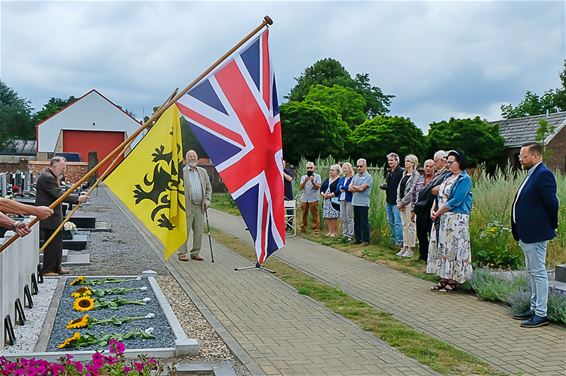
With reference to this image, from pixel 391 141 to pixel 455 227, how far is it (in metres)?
28.4

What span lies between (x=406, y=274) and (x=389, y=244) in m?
3.02

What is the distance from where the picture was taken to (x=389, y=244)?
13.7 metres

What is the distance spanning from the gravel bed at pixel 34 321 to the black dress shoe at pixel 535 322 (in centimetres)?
540

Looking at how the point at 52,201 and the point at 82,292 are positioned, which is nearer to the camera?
the point at 82,292

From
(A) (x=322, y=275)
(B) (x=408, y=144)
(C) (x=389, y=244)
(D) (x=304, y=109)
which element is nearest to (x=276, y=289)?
(A) (x=322, y=275)

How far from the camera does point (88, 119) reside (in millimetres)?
61781

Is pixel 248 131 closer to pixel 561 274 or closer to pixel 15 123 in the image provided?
pixel 561 274

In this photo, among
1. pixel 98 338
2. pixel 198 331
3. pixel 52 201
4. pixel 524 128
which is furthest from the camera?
pixel 524 128

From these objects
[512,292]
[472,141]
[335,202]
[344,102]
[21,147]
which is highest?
[344,102]

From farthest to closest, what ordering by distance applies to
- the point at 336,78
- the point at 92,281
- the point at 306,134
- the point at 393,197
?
the point at 336,78, the point at 306,134, the point at 393,197, the point at 92,281

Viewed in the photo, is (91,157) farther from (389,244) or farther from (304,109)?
(389,244)

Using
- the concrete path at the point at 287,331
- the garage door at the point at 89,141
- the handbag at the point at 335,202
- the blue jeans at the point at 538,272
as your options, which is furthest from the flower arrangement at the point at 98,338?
the garage door at the point at 89,141

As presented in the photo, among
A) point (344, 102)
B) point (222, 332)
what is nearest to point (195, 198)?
point (222, 332)

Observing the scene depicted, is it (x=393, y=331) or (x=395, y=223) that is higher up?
(x=395, y=223)
